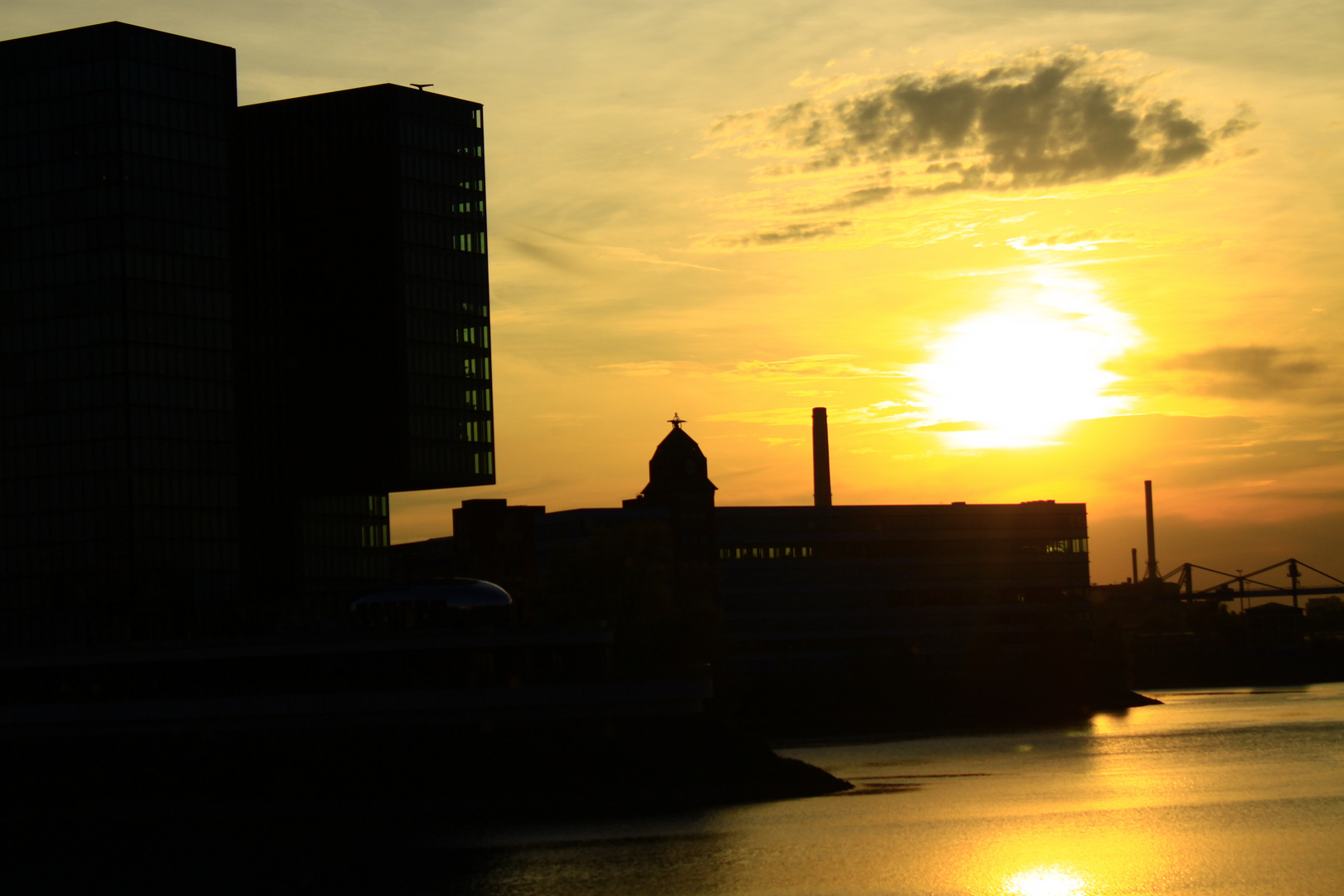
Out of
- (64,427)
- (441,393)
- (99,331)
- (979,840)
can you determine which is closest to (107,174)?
(99,331)

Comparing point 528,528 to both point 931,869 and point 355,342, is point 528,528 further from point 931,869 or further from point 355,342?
point 931,869

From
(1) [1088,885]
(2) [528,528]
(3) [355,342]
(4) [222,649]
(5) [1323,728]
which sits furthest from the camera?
(2) [528,528]

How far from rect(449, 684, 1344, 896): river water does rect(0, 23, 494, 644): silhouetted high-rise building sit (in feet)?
212

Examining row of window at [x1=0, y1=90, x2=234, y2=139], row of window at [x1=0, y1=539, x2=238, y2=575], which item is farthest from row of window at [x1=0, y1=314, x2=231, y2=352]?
row of window at [x1=0, y1=539, x2=238, y2=575]

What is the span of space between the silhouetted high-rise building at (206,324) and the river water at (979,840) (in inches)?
2549

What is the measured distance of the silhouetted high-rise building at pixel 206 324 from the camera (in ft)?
495

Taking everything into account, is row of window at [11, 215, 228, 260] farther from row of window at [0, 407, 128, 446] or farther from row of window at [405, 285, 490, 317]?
row of window at [405, 285, 490, 317]

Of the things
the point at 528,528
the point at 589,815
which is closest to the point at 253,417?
the point at 528,528

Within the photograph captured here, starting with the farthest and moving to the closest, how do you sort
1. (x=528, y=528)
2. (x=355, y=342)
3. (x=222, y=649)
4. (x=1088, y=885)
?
(x=528, y=528)
(x=355, y=342)
(x=222, y=649)
(x=1088, y=885)

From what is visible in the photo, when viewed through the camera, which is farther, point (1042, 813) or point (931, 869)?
point (1042, 813)

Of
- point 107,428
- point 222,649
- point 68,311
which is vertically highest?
point 68,311

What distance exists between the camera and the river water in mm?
70312

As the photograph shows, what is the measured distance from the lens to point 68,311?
151 metres

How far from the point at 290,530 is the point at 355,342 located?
22157 mm
